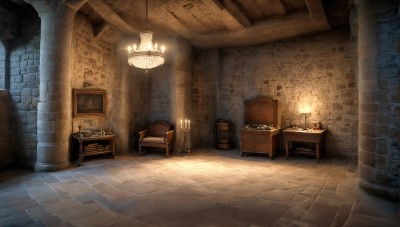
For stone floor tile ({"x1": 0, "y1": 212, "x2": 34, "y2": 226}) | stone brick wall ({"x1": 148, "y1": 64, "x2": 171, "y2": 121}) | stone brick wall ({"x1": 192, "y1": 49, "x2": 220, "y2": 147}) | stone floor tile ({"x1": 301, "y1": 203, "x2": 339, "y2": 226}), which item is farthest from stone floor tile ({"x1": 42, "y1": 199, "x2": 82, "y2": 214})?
stone brick wall ({"x1": 192, "y1": 49, "x2": 220, "y2": 147})

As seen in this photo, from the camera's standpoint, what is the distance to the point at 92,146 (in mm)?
5926

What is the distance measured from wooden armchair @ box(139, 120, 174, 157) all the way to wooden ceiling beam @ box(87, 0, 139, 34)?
2742 mm

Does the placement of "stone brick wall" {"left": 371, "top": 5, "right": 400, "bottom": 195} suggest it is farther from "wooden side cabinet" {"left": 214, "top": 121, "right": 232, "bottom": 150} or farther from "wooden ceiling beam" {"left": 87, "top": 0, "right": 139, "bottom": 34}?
"wooden ceiling beam" {"left": 87, "top": 0, "right": 139, "bottom": 34}

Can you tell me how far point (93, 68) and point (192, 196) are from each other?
4.53m

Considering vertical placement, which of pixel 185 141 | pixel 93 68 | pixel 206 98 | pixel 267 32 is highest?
pixel 267 32

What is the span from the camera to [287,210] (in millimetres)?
3123

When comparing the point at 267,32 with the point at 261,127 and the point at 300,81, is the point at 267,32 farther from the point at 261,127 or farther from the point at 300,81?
the point at 261,127

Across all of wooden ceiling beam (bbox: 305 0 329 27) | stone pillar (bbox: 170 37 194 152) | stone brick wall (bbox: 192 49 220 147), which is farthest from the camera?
stone brick wall (bbox: 192 49 220 147)

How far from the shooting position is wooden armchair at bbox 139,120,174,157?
6.52m

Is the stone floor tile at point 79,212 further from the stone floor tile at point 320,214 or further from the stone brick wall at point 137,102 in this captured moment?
the stone brick wall at point 137,102

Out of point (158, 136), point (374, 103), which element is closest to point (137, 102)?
point (158, 136)

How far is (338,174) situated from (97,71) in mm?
6231

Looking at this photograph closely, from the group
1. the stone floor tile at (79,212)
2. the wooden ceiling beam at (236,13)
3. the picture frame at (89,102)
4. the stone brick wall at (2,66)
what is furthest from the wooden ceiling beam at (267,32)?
the stone floor tile at (79,212)

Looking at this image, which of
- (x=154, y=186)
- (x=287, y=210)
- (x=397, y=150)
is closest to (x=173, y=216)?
(x=154, y=186)
